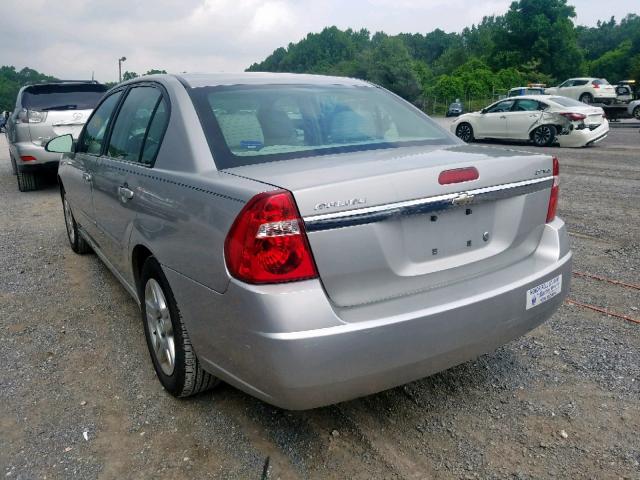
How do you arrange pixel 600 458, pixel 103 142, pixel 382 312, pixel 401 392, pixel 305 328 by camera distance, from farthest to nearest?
pixel 103 142, pixel 401 392, pixel 600 458, pixel 382 312, pixel 305 328

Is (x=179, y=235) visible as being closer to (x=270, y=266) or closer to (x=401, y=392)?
(x=270, y=266)

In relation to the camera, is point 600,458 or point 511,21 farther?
point 511,21

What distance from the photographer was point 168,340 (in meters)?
2.80

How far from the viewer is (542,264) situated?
2.64 m

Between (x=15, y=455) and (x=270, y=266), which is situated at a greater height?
(x=270, y=266)

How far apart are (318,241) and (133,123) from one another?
192 centimetres

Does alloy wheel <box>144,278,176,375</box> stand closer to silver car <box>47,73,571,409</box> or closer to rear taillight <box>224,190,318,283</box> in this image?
silver car <box>47,73,571,409</box>

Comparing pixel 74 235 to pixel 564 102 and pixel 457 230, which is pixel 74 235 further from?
pixel 564 102

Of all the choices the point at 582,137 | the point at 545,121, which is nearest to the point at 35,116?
the point at 545,121

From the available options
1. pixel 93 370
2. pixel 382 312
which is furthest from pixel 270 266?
pixel 93 370

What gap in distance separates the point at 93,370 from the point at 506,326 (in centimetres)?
229

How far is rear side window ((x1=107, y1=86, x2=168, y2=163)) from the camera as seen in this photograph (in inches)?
115

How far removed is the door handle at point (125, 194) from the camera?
3.03 meters

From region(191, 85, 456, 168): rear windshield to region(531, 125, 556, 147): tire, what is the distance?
521 inches
